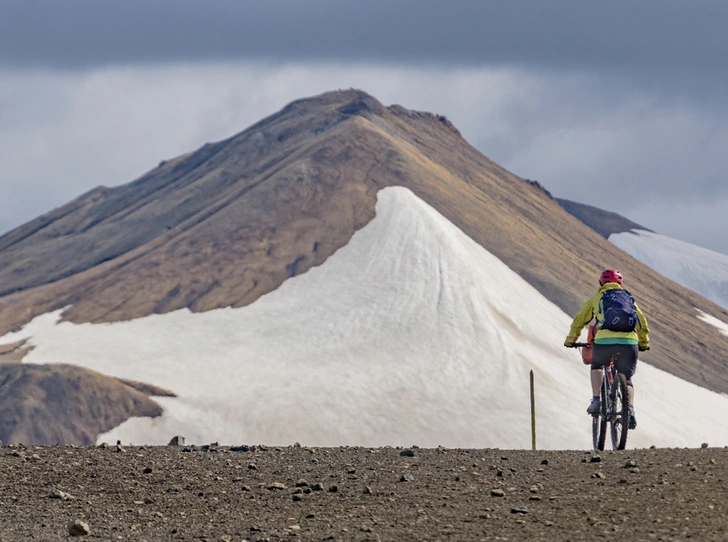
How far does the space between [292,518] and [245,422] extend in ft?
177

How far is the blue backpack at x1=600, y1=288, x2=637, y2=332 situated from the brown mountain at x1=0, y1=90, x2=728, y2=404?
6805 centimetres

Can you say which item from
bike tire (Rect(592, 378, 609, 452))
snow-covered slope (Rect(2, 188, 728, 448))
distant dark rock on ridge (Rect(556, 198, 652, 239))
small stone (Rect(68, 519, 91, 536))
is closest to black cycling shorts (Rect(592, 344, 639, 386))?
bike tire (Rect(592, 378, 609, 452))

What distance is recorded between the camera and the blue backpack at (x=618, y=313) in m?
18.3

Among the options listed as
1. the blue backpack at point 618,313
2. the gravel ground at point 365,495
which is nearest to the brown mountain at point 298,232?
the blue backpack at point 618,313

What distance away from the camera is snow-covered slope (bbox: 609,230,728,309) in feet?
526

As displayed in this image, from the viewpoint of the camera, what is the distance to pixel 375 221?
313 feet

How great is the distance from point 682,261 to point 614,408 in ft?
508

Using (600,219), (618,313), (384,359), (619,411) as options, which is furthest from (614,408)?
(600,219)

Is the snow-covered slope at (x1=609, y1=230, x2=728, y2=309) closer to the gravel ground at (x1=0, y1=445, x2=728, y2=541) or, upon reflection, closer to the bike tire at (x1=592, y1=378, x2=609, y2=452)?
the bike tire at (x1=592, y1=378, x2=609, y2=452)

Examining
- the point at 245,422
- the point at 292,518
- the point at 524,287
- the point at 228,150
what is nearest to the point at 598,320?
the point at 292,518

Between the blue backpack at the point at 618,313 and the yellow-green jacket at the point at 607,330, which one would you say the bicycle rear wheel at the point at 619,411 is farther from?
the blue backpack at the point at 618,313

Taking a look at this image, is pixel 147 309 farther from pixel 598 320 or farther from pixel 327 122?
pixel 598 320

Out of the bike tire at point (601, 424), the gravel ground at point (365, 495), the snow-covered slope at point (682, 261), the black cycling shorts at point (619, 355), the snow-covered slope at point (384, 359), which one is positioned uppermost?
the snow-covered slope at point (682, 261)

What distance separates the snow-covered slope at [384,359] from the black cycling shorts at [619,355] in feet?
145
